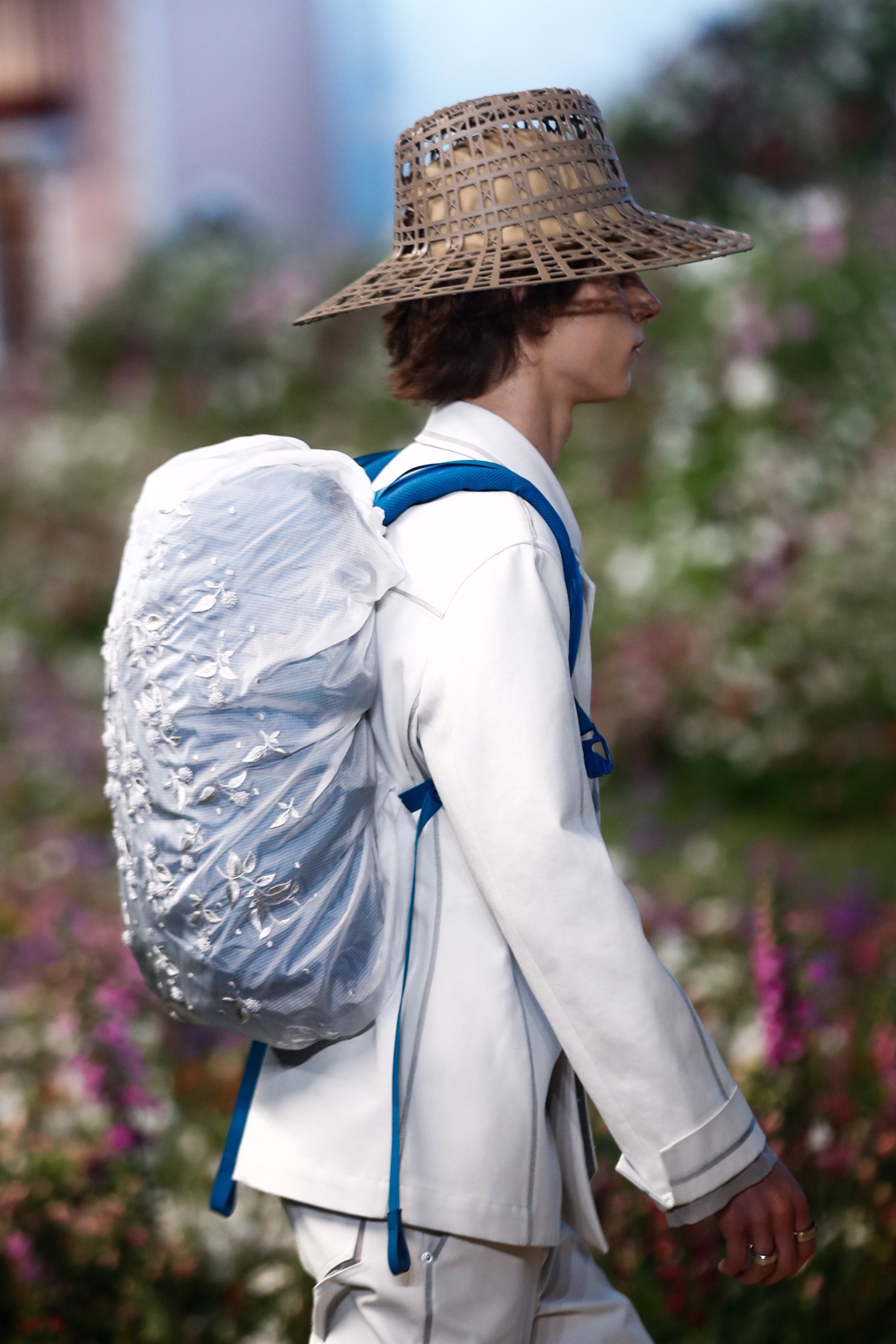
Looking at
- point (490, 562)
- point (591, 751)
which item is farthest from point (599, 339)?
point (591, 751)

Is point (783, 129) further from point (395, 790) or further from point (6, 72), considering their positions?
point (6, 72)

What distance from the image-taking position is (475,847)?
1371mm

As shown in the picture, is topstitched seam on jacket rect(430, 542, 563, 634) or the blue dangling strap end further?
the blue dangling strap end

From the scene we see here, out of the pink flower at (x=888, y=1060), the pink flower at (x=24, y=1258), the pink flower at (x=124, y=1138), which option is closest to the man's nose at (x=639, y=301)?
the pink flower at (x=888, y=1060)

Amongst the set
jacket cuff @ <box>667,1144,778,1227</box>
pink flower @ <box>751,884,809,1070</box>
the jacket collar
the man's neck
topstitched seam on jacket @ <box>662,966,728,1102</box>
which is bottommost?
pink flower @ <box>751,884,809,1070</box>

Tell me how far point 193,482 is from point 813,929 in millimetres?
2483

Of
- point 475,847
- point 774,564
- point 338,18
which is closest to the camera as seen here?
point 475,847

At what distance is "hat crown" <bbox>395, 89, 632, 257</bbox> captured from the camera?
4.83 feet

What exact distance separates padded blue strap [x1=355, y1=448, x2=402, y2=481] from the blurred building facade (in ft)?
36.6

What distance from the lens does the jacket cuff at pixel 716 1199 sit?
1.37m

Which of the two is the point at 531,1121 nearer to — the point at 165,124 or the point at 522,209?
the point at 522,209

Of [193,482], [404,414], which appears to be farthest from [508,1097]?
[404,414]

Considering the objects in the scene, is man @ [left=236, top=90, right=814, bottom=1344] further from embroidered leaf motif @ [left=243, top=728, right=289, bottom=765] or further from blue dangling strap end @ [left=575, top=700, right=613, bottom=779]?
embroidered leaf motif @ [left=243, top=728, right=289, bottom=765]

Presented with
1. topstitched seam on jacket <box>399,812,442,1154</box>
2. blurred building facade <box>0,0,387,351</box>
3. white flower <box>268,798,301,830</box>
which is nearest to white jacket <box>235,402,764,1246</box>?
topstitched seam on jacket <box>399,812,442,1154</box>
